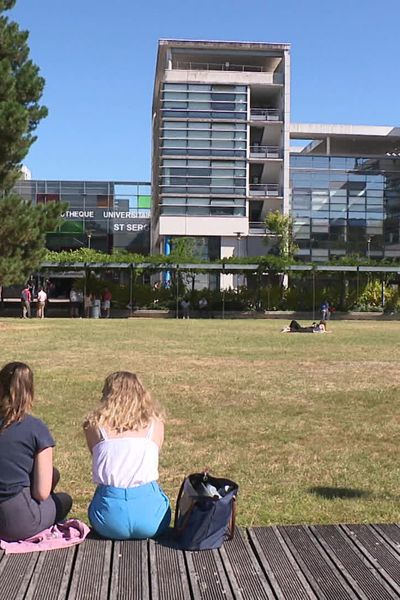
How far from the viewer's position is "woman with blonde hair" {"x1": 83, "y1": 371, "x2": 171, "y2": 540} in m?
3.71

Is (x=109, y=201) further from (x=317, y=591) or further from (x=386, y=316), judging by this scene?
(x=317, y=591)

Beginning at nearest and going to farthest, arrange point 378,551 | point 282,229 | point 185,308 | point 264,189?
point 378,551, point 185,308, point 282,229, point 264,189

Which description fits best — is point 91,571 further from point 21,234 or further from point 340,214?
point 340,214

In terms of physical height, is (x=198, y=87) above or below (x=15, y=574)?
above

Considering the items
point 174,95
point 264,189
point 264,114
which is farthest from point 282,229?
point 174,95

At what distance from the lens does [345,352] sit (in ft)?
53.5

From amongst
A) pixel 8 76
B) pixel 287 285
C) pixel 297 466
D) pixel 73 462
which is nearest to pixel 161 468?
pixel 73 462

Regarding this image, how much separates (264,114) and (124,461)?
59.5 meters

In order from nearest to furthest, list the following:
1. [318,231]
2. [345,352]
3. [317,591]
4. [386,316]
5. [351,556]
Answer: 1. [317,591]
2. [351,556]
3. [345,352]
4. [386,316]
5. [318,231]

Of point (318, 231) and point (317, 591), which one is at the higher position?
point (318, 231)

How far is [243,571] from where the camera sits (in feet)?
11.0

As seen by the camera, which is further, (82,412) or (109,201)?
(109,201)

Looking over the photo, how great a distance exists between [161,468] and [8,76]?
583 inches

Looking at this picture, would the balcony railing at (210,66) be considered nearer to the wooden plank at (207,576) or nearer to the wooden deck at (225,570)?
the wooden deck at (225,570)
